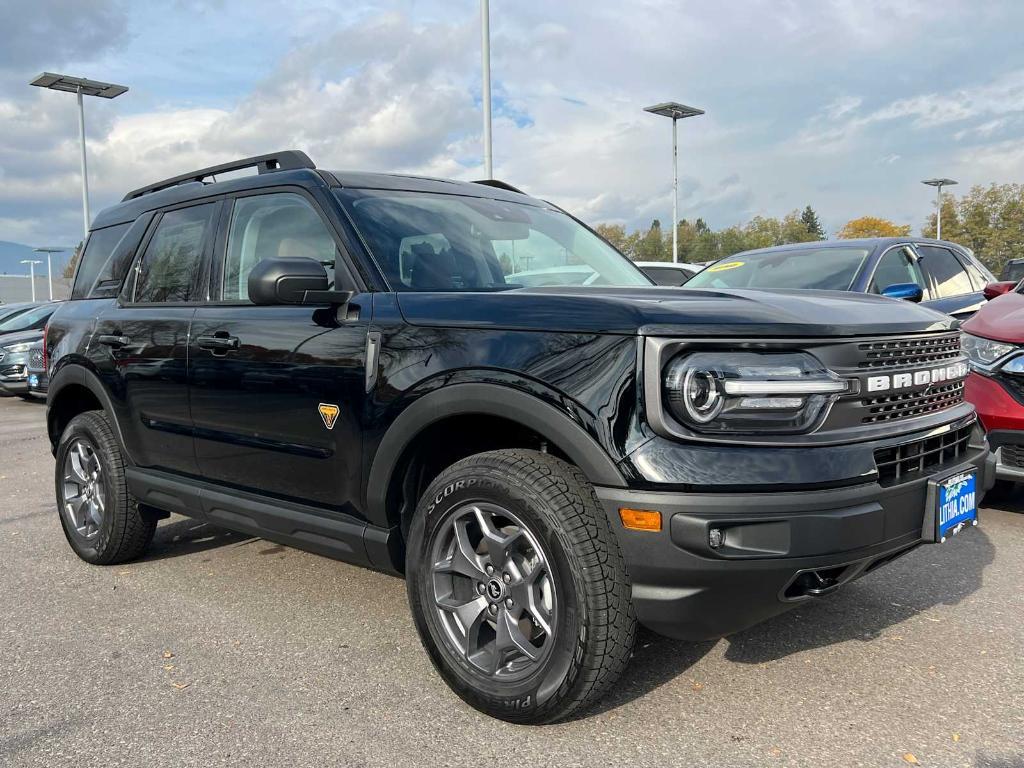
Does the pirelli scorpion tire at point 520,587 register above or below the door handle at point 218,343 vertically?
below

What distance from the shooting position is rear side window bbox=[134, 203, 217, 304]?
3.91 m

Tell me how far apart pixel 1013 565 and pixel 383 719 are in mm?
3123

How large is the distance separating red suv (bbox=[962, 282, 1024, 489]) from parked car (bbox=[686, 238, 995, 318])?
1.25 m

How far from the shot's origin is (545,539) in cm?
245

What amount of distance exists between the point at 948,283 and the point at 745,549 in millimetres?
6278

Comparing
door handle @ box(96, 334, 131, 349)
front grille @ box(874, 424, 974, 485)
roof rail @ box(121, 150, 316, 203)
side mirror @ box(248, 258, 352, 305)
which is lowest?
front grille @ box(874, 424, 974, 485)

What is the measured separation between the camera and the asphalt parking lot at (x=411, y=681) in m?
2.51

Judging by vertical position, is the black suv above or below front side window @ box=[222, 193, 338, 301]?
below

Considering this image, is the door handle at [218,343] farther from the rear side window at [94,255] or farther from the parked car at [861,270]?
the parked car at [861,270]

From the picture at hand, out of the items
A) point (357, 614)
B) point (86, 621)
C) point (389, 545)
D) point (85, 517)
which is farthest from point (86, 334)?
point (389, 545)

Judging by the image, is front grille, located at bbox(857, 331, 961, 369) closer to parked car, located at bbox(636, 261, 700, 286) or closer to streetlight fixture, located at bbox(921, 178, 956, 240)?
parked car, located at bbox(636, 261, 700, 286)

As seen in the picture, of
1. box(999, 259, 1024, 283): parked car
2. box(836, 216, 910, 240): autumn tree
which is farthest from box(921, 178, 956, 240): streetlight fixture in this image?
box(999, 259, 1024, 283): parked car

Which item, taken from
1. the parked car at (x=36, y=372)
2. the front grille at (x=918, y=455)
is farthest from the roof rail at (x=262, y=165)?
the parked car at (x=36, y=372)

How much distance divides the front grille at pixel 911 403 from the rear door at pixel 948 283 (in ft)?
14.8
